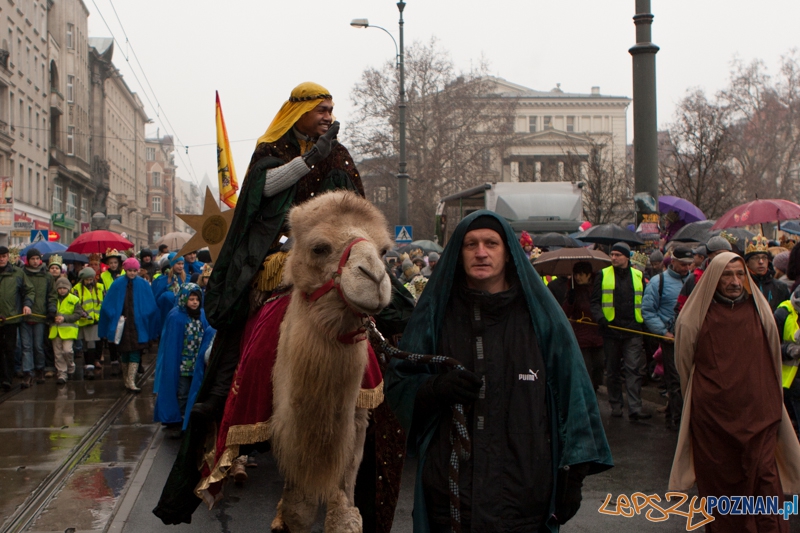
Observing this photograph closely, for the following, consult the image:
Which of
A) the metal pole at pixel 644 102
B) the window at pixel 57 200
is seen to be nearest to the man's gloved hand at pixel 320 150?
the metal pole at pixel 644 102

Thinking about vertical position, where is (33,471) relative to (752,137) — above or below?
below

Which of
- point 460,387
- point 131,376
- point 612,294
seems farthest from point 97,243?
point 460,387

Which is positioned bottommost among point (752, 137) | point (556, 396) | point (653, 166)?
point (556, 396)

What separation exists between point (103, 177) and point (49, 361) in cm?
6469

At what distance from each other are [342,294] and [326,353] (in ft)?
1.17

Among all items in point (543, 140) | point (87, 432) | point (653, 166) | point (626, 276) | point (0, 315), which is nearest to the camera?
point (87, 432)

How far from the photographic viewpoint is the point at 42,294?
14.1 m

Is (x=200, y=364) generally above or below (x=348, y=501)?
above

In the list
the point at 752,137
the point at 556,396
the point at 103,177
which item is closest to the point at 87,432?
the point at 556,396

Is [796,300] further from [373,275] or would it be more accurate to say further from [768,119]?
[768,119]

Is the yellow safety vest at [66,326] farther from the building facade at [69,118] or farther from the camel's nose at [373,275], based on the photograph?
the building facade at [69,118]

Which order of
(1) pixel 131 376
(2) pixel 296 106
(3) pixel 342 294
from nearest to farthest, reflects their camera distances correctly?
(3) pixel 342 294, (2) pixel 296 106, (1) pixel 131 376

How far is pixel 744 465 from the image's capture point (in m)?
5.63

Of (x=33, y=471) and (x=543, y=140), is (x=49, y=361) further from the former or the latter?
(x=543, y=140)
